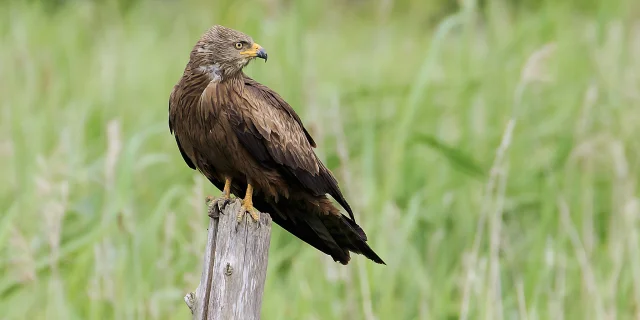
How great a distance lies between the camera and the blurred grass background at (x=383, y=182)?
12.9ft

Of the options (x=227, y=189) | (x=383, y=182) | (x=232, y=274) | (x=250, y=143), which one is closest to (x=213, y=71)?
(x=250, y=143)

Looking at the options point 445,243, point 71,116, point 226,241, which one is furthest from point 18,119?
point 226,241

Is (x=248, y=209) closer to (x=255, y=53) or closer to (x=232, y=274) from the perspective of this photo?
(x=232, y=274)

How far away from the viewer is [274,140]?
10.1 ft

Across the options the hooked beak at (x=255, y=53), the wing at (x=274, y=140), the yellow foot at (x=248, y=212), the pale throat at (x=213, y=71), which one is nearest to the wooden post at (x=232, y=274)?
the yellow foot at (x=248, y=212)

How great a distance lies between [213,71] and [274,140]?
0.34m

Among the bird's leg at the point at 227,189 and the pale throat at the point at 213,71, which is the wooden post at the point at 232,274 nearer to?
the bird's leg at the point at 227,189

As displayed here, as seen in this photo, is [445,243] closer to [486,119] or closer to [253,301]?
[486,119]

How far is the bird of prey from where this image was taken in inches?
118

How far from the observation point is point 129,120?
6.61 m

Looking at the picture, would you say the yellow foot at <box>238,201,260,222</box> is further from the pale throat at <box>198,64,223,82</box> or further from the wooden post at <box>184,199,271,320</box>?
the pale throat at <box>198,64,223,82</box>

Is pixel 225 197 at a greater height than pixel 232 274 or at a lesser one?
greater

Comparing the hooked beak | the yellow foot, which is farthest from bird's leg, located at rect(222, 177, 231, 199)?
the hooked beak

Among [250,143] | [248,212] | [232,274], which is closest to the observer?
[232,274]
